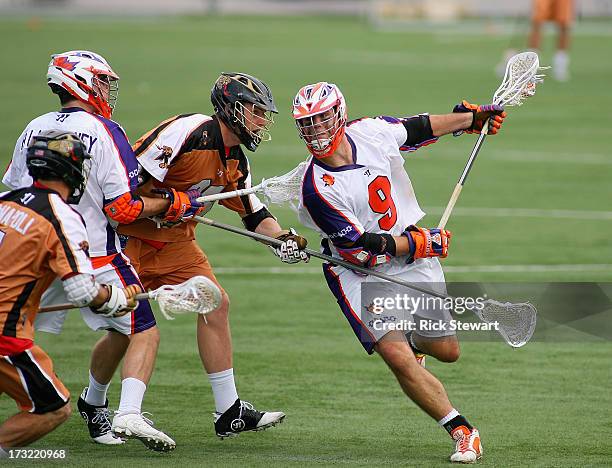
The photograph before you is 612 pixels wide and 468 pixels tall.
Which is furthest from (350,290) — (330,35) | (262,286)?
(330,35)

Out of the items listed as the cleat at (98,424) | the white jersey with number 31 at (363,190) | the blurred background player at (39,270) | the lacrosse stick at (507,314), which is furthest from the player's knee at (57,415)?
the white jersey with number 31 at (363,190)

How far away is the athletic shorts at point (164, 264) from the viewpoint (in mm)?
7773

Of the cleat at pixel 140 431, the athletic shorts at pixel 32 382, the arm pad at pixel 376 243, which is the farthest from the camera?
the arm pad at pixel 376 243

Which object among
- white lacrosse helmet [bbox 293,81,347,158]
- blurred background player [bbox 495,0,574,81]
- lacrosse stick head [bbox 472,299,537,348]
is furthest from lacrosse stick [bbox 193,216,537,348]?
blurred background player [bbox 495,0,574,81]

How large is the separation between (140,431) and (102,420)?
32.4 inches

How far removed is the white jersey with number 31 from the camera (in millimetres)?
7406

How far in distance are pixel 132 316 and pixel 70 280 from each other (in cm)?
99

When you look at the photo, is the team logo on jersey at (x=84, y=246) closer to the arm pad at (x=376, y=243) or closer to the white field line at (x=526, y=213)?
the arm pad at (x=376, y=243)

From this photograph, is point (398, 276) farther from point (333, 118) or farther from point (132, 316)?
point (132, 316)

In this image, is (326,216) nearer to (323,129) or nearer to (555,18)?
(323,129)

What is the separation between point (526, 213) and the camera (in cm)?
1454

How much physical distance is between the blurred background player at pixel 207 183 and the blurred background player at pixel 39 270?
1042mm

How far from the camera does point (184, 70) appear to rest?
1097 inches

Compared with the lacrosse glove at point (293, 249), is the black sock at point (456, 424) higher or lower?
lower
